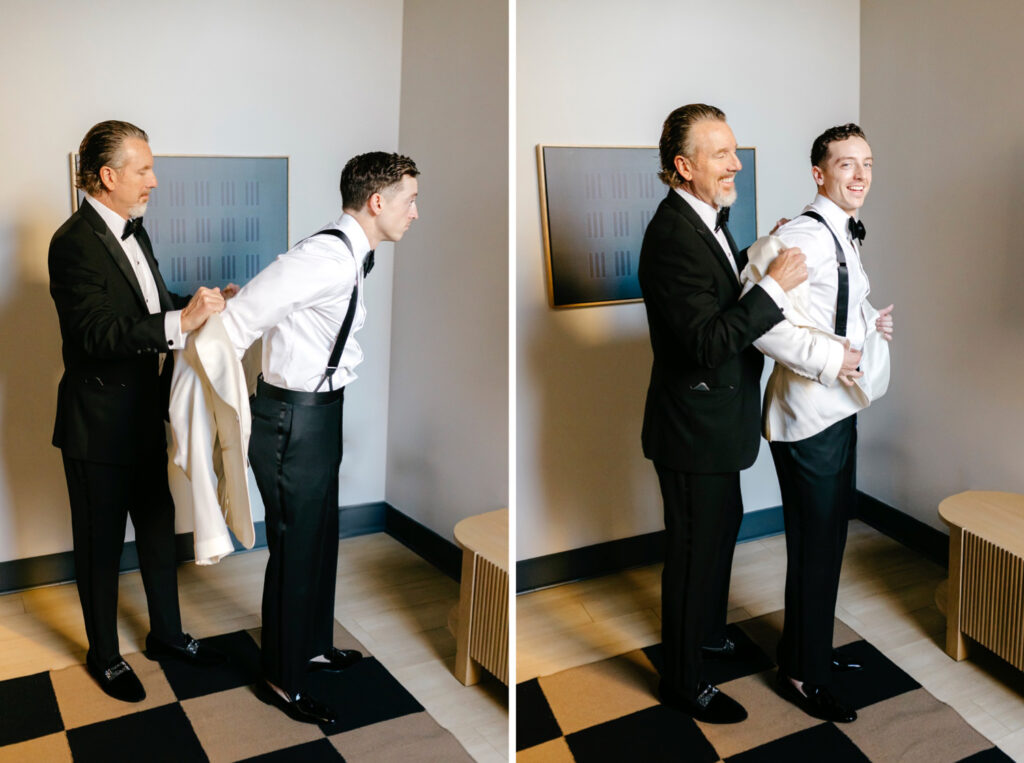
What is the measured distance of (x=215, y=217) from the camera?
1296 millimetres

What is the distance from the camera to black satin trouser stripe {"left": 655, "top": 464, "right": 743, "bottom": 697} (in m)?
1.54

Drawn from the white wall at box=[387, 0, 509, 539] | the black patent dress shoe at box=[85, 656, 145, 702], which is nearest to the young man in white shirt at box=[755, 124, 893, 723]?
the white wall at box=[387, 0, 509, 539]

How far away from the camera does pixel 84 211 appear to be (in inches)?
49.8

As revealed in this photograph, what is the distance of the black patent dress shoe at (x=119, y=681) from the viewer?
1.37 metres

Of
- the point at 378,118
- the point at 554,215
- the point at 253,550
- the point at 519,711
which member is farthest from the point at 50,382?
the point at 519,711

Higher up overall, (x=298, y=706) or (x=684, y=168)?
(x=684, y=168)

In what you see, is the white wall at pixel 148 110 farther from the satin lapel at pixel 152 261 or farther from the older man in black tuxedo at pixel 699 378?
the older man in black tuxedo at pixel 699 378

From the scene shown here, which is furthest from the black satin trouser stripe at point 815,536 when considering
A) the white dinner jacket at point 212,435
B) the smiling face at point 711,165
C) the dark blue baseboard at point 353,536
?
the white dinner jacket at point 212,435

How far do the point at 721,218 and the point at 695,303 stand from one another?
15 cm

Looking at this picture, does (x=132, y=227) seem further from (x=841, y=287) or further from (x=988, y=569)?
(x=988, y=569)

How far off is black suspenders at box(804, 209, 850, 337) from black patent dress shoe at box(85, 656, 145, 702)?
1.21 m

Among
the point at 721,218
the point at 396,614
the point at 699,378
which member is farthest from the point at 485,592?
the point at 721,218

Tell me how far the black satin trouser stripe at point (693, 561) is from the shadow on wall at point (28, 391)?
97 cm

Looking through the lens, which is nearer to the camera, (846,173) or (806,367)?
(846,173)
